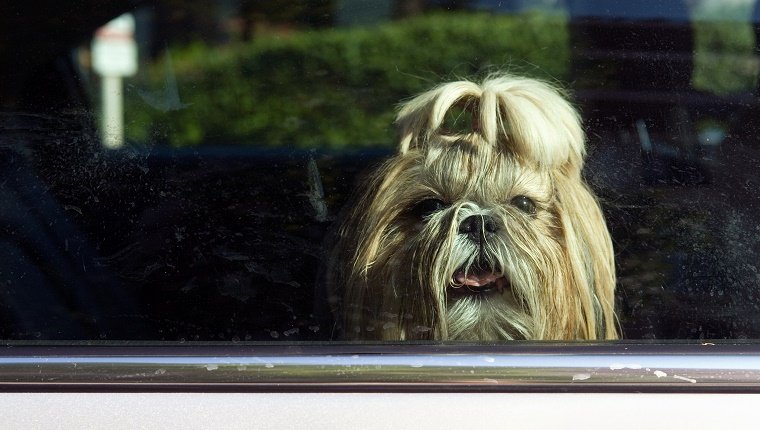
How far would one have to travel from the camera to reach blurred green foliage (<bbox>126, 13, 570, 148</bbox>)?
196cm

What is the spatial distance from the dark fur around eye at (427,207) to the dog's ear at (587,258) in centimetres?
24

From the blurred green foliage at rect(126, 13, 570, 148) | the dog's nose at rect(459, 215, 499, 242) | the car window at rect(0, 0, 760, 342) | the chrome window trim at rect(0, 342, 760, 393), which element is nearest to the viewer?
the chrome window trim at rect(0, 342, 760, 393)

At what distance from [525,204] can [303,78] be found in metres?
0.53

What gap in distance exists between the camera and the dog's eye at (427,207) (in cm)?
218

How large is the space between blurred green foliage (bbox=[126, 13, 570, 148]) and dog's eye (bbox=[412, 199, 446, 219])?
22cm

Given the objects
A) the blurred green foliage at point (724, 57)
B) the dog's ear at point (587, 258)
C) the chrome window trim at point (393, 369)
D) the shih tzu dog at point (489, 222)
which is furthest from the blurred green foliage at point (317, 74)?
the chrome window trim at point (393, 369)

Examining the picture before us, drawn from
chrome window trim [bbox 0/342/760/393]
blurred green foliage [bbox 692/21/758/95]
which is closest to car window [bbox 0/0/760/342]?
blurred green foliage [bbox 692/21/758/95]

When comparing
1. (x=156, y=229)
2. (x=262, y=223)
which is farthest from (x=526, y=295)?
(x=156, y=229)

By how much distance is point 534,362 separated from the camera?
1633mm

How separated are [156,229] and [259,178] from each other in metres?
0.20

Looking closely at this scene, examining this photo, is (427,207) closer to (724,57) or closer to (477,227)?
(477,227)

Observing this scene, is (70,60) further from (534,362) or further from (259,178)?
(534,362)

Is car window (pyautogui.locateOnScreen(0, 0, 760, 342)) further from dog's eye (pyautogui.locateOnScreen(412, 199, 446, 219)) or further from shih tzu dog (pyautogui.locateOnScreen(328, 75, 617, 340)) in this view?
dog's eye (pyautogui.locateOnScreen(412, 199, 446, 219))

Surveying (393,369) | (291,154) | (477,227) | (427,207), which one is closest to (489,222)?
(477,227)
